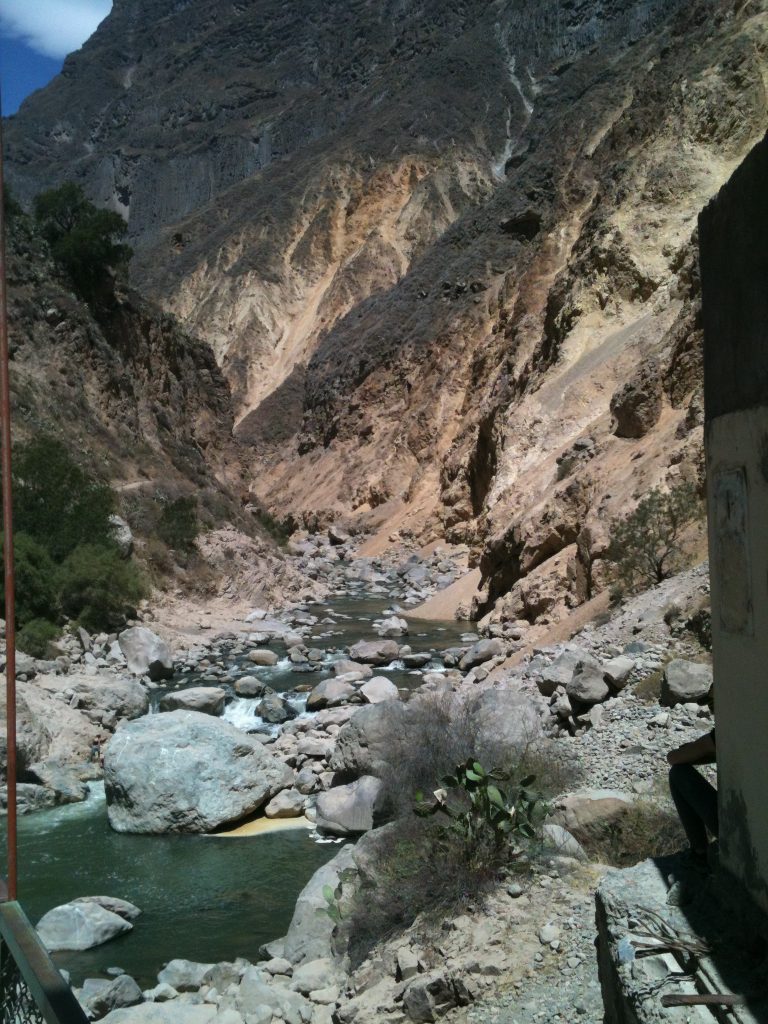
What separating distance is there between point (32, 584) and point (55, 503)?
3.01 m

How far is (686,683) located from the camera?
893cm

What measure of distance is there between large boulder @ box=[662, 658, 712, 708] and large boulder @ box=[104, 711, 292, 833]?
432 cm

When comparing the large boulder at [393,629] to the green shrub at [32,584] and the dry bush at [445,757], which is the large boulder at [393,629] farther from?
the dry bush at [445,757]

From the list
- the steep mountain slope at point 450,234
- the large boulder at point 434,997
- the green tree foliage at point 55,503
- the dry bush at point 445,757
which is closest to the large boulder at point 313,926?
the dry bush at point 445,757

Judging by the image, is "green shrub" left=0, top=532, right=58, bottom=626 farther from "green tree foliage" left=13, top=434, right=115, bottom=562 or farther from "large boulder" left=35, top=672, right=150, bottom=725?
"large boulder" left=35, top=672, right=150, bottom=725

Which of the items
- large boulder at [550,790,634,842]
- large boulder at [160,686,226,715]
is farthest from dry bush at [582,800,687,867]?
large boulder at [160,686,226,715]

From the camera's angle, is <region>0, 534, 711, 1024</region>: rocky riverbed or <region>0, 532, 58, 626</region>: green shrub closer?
<region>0, 534, 711, 1024</region>: rocky riverbed

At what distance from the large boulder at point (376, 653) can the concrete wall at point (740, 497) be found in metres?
14.3

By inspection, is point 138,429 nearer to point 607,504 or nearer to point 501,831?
point 607,504

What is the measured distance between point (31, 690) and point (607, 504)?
9.94 meters

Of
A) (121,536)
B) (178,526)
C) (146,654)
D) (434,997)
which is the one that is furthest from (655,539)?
(178,526)

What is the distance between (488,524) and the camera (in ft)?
82.9

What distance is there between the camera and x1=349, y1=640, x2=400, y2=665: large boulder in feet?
58.9

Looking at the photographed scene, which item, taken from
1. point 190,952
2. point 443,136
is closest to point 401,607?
point 190,952
